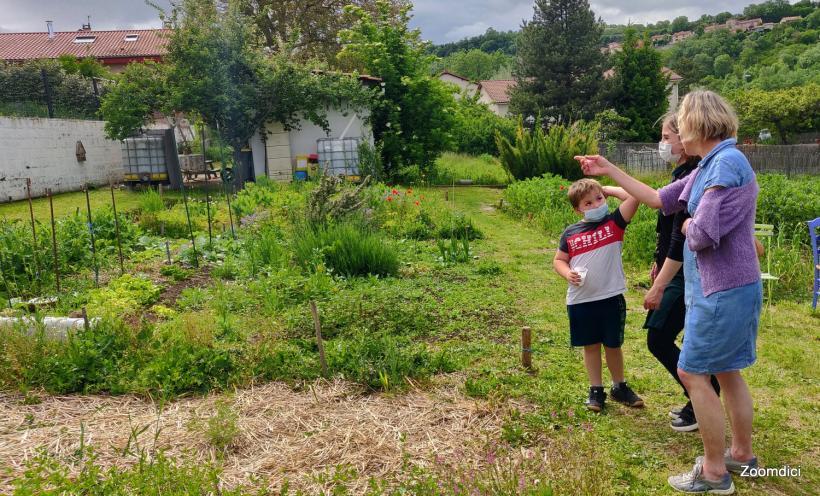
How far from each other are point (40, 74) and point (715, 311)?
766 inches

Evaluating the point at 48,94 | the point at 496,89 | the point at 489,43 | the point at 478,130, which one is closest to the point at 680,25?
the point at 489,43

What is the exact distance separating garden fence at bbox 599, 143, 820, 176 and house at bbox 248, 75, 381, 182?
27.1 feet

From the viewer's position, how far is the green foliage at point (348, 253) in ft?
22.3

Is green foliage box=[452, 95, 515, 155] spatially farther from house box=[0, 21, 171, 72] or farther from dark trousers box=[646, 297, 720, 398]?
dark trousers box=[646, 297, 720, 398]

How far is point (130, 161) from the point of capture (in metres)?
16.8

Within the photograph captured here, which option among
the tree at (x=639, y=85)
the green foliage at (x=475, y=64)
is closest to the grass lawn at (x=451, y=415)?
the tree at (x=639, y=85)

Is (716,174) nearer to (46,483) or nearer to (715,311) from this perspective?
(715,311)

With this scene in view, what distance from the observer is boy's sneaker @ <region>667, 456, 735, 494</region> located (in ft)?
9.11

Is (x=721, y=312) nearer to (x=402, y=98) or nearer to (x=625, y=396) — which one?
(x=625, y=396)

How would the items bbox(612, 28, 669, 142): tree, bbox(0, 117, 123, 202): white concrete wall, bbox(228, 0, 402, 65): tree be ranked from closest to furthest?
bbox(0, 117, 123, 202): white concrete wall < bbox(228, 0, 402, 65): tree < bbox(612, 28, 669, 142): tree

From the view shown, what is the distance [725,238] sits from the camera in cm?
263

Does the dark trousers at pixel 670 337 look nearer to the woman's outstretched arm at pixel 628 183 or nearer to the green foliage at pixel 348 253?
the woman's outstretched arm at pixel 628 183

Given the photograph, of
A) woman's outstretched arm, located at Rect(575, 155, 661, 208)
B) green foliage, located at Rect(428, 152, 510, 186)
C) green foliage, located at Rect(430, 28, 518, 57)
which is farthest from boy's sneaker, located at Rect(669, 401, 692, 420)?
green foliage, located at Rect(430, 28, 518, 57)

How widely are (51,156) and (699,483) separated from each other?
58.7 feet
